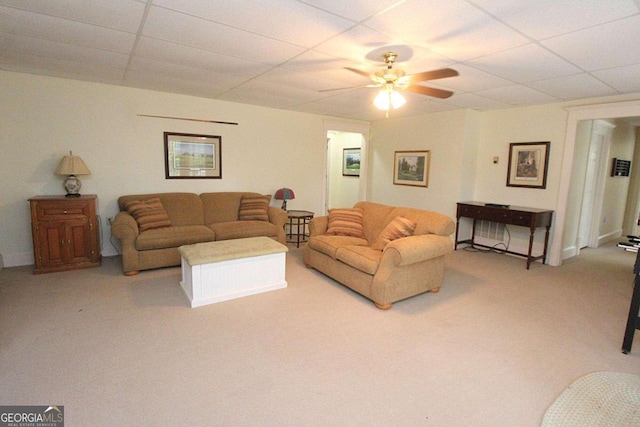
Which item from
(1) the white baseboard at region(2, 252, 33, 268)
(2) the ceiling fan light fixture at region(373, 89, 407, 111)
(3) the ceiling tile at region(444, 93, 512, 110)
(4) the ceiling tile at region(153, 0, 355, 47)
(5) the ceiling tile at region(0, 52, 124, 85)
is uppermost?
(3) the ceiling tile at region(444, 93, 512, 110)

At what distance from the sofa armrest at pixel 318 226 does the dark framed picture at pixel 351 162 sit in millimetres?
3536

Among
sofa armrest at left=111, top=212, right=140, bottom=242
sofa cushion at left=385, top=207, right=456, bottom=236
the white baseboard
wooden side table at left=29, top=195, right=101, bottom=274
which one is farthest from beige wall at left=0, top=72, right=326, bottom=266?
→ sofa cushion at left=385, top=207, right=456, bottom=236

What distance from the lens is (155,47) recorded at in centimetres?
286

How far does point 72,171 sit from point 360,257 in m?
3.60

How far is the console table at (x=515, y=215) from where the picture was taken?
443cm

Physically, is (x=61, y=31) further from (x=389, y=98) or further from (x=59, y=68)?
(x=389, y=98)

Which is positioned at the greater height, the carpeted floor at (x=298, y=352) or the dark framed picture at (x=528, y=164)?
the dark framed picture at (x=528, y=164)

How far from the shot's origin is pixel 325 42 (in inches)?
102

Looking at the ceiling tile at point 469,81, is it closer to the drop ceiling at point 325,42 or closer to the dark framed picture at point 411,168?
the drop ceiling at point 325,42

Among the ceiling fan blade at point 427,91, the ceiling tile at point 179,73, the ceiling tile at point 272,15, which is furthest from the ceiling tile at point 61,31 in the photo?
the ceiling fan blade at point 427,91

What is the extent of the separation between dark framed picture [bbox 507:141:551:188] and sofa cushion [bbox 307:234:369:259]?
287cm

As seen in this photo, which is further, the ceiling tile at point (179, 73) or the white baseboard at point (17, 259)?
the white baseboard at point (17, 259)

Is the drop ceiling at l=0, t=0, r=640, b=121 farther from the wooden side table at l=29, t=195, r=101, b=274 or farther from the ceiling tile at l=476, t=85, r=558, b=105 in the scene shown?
the wooden side table at l=29, t=195, r=101, b=274

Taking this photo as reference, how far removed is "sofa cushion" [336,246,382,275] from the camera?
3156 millimetres
